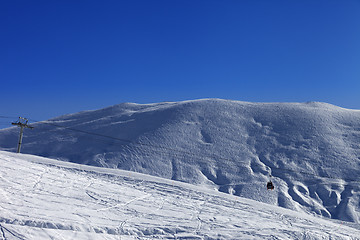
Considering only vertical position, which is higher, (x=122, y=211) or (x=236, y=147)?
(x=236, y=147)

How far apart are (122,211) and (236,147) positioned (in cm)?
4043

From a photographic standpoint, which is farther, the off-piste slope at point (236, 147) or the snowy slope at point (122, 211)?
the off-piste slope at point (236, 147)

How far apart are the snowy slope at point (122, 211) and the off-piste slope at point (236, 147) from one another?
19.9 metres

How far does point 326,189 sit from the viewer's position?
4762cm

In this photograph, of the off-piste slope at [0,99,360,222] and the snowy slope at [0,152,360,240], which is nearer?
the snowy slope at [0,152,360,240]

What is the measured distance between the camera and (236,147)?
57.7 metres

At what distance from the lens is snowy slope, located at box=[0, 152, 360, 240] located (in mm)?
15037

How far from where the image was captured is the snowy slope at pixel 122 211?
15.0m

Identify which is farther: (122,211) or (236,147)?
(236,147)

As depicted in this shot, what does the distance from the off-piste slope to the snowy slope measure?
19912 millimetres

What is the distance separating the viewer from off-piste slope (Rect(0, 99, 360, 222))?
4701cm

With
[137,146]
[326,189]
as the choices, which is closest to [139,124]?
[137,146]

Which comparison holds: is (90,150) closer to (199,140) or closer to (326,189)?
(199,140)

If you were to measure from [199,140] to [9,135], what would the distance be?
41155 millimetres
